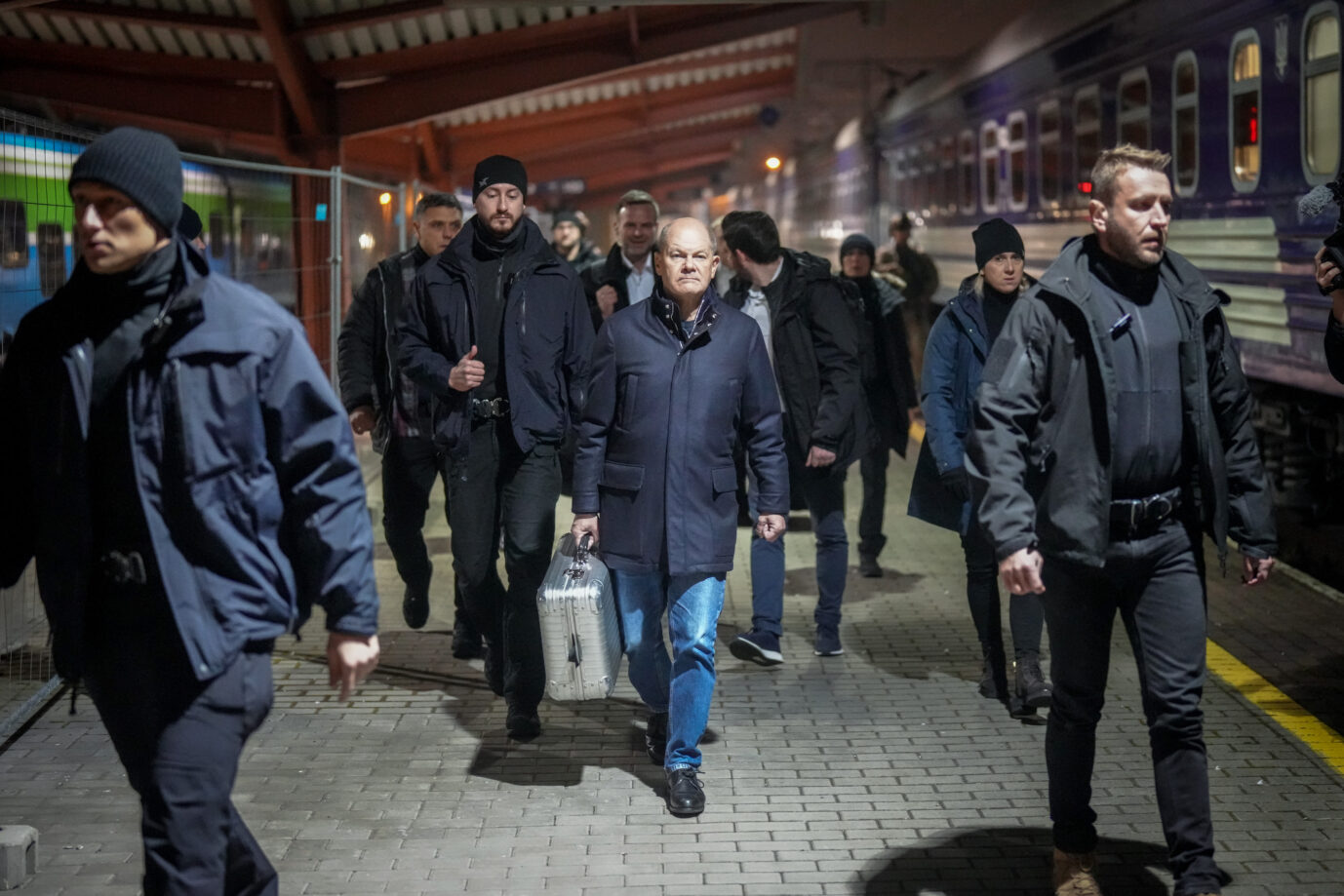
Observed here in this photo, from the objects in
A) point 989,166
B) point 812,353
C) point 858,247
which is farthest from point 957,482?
point 989,166

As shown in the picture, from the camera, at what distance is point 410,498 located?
7.03m

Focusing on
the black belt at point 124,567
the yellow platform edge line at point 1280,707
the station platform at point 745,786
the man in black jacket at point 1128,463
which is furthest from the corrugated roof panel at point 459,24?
the black belt at point 124,567

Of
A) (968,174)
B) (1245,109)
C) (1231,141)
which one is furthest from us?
(968,174)

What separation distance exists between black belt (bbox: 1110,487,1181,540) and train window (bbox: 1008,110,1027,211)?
11.7 meters

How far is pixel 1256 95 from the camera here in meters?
9.77

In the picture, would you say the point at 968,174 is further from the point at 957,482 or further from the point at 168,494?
the point at 168,494

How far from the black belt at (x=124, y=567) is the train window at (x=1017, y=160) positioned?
43.3 ft

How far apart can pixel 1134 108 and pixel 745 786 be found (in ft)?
26.5

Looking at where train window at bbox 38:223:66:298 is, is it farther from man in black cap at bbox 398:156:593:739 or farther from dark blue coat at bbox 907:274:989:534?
dark blue coat at bbox 907:274:989:534

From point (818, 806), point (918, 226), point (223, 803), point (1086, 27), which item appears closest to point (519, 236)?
point (818, 806)

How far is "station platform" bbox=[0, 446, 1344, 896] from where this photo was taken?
459 centimetres

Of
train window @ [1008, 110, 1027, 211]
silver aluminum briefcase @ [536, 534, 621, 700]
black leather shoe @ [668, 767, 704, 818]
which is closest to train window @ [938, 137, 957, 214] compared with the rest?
train window @ [1008, 110, 1027, 211]

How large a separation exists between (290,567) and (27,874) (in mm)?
1657

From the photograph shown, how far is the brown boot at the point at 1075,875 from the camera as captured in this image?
4324 mm
